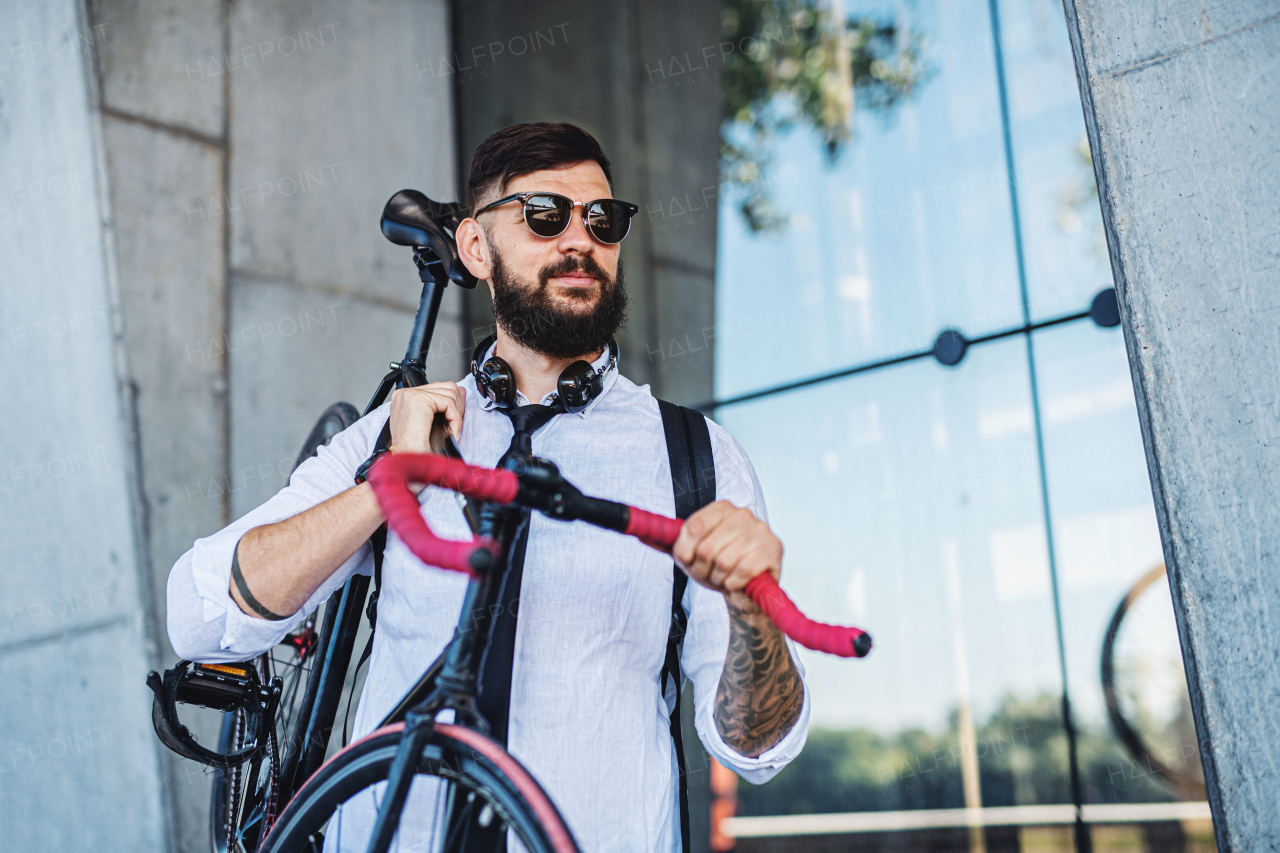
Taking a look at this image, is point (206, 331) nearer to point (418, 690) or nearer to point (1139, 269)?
point (418, 690)

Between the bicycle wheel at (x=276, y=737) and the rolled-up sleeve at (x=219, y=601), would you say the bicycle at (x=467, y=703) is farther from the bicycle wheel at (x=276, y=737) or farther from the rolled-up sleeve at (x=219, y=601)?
the bicycle wheel at (x=276, y=737)

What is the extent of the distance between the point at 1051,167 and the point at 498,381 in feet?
9.40

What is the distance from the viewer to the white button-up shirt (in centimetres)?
188

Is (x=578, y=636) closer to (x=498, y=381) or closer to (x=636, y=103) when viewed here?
(x=498, y=381)

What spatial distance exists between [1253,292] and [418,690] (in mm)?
1753

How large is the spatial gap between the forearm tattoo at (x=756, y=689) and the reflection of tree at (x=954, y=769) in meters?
2.45

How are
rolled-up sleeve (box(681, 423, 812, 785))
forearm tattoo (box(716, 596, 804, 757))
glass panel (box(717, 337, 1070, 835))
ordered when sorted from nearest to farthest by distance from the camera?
forearm tattoo (box(716, 596, 804, 757)), rolled-up sleeve (box(681, 423, 812, 785)), glass panel (box(717, 337, 1070, 835))

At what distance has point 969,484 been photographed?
13.6 ft

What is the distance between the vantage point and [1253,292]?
6.28ft

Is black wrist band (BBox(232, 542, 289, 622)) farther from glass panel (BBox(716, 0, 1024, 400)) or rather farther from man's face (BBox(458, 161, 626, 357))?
glass panel (BBox(716, 0, 1024, 400))

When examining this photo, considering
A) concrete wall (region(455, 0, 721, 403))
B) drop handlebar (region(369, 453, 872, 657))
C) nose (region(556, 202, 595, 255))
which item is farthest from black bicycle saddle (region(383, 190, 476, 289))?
concrete wall (region(455, 0, 721, 403))

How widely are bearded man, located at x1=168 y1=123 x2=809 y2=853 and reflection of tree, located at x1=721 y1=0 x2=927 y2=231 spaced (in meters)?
2.80

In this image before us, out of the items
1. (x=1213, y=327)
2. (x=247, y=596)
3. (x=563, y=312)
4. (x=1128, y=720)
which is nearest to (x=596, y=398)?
(x=563, y=312)

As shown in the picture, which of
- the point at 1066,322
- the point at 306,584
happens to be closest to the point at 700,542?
the point at 306,584
